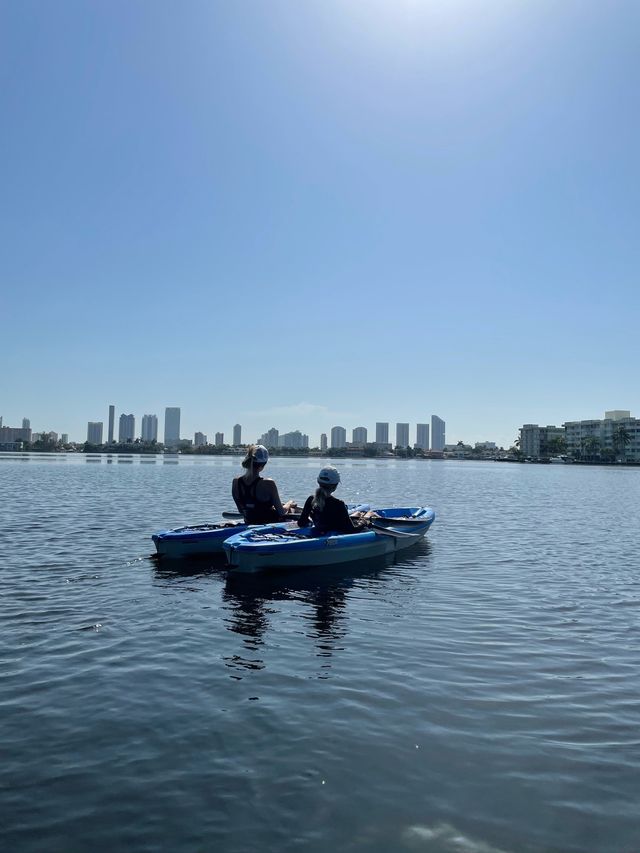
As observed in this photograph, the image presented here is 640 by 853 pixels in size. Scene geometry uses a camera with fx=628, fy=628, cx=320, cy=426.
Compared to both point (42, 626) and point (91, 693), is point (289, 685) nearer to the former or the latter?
point (91, 693)

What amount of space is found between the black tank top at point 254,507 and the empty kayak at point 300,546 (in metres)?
0.74

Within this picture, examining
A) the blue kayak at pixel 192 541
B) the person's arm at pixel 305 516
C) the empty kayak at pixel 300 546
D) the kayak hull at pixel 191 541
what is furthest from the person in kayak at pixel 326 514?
the kayak hull at pixel 191 541

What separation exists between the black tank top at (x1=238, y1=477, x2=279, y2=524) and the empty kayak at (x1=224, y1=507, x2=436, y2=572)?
0.74m

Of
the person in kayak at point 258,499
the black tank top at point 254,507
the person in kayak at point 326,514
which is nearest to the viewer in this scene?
the person in kayak at point 326,514

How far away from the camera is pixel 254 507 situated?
59.0ft

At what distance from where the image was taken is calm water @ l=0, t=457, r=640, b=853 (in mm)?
5188

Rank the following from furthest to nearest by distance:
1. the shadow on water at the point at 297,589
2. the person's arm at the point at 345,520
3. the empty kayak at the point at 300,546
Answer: the person's arm at the point at 345,520
the empty kayak at the point at 300,546
the shadow on water at the point at 297,589

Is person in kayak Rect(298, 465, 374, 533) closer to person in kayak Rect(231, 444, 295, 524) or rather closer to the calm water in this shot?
person in kayak Rect(231, 444, 295, 524)

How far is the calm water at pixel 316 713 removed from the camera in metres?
5.19

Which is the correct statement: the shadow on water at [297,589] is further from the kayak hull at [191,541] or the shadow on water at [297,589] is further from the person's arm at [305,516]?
the person's arm at [305,516]

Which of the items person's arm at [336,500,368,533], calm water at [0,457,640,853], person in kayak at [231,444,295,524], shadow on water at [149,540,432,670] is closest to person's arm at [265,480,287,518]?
person in kayak at [231,444,295,524]

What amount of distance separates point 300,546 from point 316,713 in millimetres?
8001

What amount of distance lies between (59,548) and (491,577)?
12.8 metres

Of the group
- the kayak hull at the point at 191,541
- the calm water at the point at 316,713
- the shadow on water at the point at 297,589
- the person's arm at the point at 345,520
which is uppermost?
the person's arm at the point at 345,520
